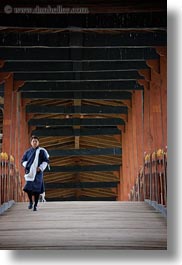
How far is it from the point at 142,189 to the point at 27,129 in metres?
1.62

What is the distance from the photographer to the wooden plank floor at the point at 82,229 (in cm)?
417

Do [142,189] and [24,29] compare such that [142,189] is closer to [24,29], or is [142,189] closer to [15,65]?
[15,65]

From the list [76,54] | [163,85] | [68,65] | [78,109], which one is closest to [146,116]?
[68,65]

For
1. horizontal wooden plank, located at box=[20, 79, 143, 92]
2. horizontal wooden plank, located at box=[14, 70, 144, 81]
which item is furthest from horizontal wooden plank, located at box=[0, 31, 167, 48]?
horizontal wooden plank, located at box=[20, 79, 143, 92]

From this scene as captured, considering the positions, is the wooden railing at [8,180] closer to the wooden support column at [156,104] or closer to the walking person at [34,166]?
the walking person at [34,166]

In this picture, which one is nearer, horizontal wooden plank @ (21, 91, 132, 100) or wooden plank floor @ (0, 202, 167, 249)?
wooden plank floor @ (0, 202, 167, 249)

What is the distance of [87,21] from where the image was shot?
4527mm

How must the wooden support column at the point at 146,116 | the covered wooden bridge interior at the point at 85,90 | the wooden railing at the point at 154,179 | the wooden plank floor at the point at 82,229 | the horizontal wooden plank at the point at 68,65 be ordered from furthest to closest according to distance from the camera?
the wooden support column at the point at 146,116 → the horizontal wooden plank at the point at 68,65 → the wooden railing at the point at 154,179 → the covered wooden bridge interior at the point at 85,90 → the wooden plank floor at the point at 82,229

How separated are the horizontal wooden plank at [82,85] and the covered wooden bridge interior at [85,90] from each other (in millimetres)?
10

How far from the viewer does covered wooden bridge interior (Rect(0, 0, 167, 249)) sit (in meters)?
4.39

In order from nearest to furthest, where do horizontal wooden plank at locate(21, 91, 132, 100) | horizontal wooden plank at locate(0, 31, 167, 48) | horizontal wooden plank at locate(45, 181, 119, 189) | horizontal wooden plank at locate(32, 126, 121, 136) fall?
horizontal wooden plank at locate(0, 31, 167, 48), horizontal wooden plank at locate(21, 91, 132, 100), horizontal wooden plank at locate(32, 126, 121, 136), horizontal wooden plank at locate(45, 181, 119, 189)

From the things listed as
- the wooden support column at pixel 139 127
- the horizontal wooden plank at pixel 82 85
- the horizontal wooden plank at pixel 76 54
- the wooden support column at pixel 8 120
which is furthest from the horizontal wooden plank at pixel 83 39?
the wooden support column at pixel 139 127

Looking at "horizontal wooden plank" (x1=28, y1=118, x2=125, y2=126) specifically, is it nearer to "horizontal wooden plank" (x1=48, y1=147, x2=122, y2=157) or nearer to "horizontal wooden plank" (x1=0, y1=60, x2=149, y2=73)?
"horizontal wooden plank" (x1=48, y1=147, x2=122, y2=157)

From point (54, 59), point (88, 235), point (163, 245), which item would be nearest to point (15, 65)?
point (54, 59)
